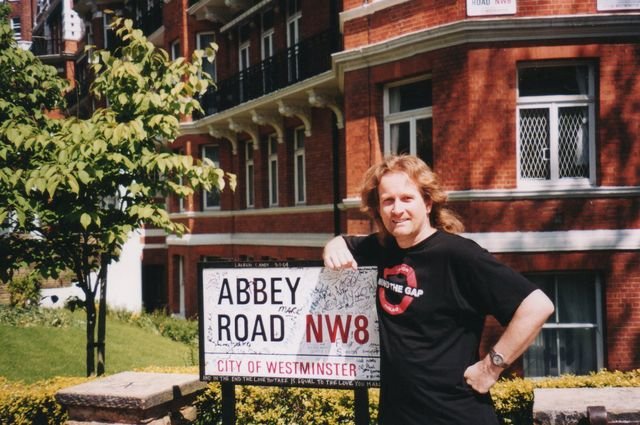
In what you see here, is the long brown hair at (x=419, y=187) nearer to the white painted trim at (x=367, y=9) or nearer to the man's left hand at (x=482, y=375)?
the man's left hand at (x=482, y=375)

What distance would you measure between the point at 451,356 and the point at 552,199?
801cm

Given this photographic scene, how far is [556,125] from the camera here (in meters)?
10.6

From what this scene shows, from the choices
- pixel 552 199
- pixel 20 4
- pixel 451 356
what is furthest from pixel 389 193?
pixel 20 4

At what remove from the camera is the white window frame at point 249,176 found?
20.5 m

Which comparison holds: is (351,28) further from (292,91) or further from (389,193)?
(389,193)

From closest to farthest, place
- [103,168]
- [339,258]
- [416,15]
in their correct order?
1. [339,258]
2. [103,168]
3. [416,15]

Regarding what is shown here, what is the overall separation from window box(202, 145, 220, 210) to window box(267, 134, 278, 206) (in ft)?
11.1

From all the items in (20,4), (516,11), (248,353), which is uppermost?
(20,4)

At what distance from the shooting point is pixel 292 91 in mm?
15812

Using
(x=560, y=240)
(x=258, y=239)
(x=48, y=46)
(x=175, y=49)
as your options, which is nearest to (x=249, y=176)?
(x=258, y=239)

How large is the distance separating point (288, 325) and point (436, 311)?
1381 millimetres

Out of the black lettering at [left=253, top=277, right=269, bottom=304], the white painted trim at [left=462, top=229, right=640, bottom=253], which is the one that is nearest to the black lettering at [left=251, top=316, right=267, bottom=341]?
the black lettering at [left=253, top=277, right=269, bottom=304]

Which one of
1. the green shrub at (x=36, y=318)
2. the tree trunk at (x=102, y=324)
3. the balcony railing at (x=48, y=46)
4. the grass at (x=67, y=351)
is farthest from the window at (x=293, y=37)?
the balcony railing at (x=48, y=46)

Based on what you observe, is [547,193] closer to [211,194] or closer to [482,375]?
[482,375]
